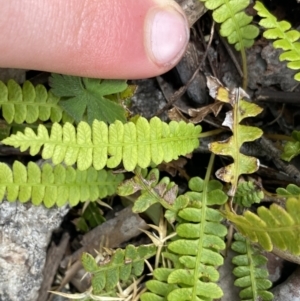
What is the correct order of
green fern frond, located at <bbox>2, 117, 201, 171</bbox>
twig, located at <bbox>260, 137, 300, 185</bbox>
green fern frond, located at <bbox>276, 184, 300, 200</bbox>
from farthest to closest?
twig, located at <bbox>260, 137, 300, 185</bbox>, green fern frond, located at <bbox>276, 184, 300, 200</bbox>, green fern frond, located at <bbox>2, 117, 201, 171</bbox>

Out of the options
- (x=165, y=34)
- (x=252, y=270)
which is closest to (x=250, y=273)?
(x=252, y=270)

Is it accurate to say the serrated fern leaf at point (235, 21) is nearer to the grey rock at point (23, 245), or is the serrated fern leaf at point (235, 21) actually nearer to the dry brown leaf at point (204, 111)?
the dry brown leaf at point (204, 111)

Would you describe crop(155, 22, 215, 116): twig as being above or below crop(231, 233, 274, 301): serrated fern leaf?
above

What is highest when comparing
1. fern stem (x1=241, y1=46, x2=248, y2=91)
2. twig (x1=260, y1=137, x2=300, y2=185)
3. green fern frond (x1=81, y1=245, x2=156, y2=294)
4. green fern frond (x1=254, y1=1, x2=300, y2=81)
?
green fern frond (x1=254, y1=1, x2=300, y2=81)

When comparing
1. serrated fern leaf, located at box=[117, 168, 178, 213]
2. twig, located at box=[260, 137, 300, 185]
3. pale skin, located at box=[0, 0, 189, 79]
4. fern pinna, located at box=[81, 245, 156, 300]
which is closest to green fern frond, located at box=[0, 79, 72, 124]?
pale skin, located at box=[0, 0, 189, 79]

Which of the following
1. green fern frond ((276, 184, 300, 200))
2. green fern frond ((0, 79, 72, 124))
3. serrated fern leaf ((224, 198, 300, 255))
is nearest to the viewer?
serrated fern leaf ((224, 198, 300, 255))

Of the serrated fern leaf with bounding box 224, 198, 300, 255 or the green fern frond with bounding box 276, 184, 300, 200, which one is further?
the green fern frond with bounding box 276, 184, 300, 200

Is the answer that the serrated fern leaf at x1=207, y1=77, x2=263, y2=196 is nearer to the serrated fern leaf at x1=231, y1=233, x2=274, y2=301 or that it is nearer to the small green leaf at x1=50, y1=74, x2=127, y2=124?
the serrated fern leaf at x1=231, y1=233, x2=274, y2=301

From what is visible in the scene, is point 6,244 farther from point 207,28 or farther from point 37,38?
point 207,28

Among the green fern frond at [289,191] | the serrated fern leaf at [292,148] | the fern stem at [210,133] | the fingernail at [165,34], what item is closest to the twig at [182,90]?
the fern stem at [210,133]
